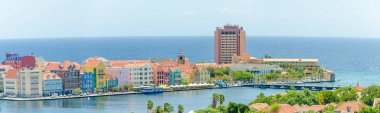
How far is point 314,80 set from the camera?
11781cm

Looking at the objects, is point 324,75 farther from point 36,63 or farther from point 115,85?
point 36,63

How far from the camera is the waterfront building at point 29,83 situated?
3617 inches

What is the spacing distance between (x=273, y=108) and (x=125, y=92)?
43.1m

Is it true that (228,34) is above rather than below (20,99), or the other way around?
above

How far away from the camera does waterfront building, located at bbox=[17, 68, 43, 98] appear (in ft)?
301

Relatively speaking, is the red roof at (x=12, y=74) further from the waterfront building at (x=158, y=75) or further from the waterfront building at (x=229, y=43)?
the waterfront building at (x=229, y=43)

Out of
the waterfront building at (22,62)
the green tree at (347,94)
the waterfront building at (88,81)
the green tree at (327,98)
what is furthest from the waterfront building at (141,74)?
the green tree at (327,98)

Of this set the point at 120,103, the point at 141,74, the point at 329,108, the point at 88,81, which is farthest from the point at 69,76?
the point at 329,108

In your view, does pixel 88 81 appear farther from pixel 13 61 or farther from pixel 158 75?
pixel 13 61

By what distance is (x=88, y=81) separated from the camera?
98750 millimetres

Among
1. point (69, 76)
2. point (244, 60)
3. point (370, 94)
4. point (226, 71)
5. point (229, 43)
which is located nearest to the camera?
point (370, 94)

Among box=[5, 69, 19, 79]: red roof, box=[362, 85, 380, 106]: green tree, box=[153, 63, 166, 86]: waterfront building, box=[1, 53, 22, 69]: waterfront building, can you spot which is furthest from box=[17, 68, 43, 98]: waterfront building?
box=[362, 85, 380, 106]: green tree

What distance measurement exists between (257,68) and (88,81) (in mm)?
30373

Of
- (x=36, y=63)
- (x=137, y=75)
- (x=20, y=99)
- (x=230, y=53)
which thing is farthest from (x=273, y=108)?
(x=230, y=53)
